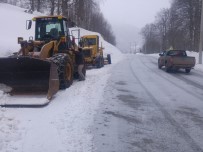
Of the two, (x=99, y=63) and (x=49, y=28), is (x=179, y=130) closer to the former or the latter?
(x=49, y=28)

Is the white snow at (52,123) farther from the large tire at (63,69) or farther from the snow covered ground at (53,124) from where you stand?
the large tire at (63,69)

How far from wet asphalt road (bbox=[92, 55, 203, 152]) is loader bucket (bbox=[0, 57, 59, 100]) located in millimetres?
2065

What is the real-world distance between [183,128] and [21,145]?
13.2ft

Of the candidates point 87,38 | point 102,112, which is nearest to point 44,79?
point 102,112

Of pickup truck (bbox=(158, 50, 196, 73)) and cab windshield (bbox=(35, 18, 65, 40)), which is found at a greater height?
cab windshield (bbox=(35, 18, 65, 40))

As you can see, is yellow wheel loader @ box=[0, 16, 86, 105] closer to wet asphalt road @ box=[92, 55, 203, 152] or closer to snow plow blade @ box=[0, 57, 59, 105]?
snow plow blade @ box=[0, 57, 59, 105]

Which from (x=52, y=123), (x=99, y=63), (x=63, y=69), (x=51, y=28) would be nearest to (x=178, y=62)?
(x=99, y=63)

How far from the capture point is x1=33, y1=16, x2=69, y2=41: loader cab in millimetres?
15844

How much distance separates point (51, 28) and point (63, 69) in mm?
3019

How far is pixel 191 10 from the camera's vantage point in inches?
2058

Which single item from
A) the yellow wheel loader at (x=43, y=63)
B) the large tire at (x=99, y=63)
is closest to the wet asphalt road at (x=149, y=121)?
the yellow wheel loader at (x=43, y=63)

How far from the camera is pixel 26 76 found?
12133 millimetres

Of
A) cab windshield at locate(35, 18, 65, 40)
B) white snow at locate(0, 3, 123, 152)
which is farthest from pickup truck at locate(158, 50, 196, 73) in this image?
white snow at locate(0, 3, 123, 152)

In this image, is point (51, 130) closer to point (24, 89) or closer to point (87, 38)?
point (24, 89)
